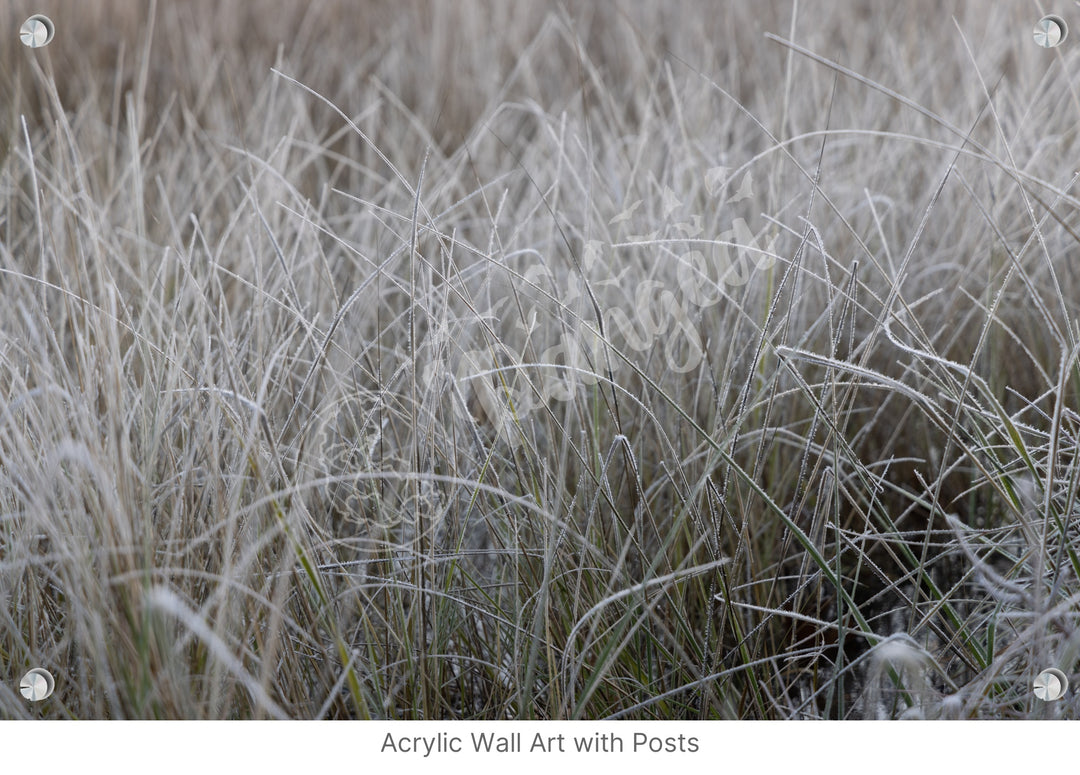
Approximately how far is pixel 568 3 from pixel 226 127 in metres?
0.66

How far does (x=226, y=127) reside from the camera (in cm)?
118

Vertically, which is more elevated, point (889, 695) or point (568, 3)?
point (568, 3)

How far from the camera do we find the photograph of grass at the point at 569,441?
0.59 metres

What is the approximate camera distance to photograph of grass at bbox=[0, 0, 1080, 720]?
0.59 metres

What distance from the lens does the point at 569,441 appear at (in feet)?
2.08

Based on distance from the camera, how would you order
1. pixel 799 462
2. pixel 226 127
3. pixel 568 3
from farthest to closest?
pixel 568 3
pixel 226 127
pixel 799 462

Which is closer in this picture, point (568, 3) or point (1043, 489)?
point (1043, 489)
